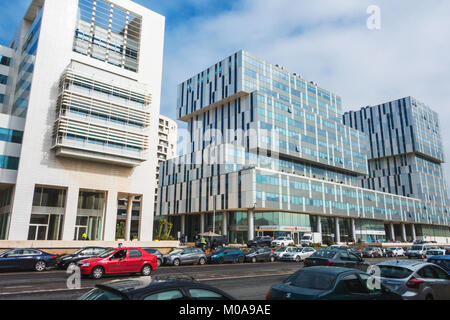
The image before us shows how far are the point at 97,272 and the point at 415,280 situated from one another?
13576mm

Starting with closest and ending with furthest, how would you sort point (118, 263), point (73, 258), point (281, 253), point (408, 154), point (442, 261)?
point (442, 261)
point (118, 263)
point (73, 258)
point (281, 253)
point (408, 154)

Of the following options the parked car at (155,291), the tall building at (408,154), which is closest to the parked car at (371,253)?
the parked car at (155,291)

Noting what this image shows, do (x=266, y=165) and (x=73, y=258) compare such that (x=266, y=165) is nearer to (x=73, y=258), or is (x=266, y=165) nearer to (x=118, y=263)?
(x=73, y=258)

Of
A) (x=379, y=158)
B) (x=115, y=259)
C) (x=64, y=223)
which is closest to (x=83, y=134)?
(x=64, y=223)

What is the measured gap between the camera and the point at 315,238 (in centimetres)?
6412

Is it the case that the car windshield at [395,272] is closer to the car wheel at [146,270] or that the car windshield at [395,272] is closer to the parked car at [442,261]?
the parked car at [442,261]

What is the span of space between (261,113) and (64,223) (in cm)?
4658

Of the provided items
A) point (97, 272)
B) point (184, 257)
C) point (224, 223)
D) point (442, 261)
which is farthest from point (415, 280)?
point (224, 223)

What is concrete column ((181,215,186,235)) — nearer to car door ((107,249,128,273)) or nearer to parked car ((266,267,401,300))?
car door ((107,249,128,273))

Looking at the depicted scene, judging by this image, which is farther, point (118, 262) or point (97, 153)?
point (97, 153)

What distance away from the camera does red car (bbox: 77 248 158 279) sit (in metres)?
15.7

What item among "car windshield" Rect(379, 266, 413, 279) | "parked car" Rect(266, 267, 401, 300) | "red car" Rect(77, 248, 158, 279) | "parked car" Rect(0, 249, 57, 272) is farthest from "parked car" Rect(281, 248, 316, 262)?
"parked car" Rect(266, 267, 401, 300)

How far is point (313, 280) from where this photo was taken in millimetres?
7363
